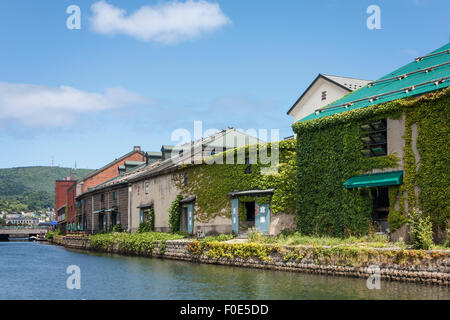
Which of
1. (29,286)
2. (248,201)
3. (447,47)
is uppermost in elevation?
(447,47)

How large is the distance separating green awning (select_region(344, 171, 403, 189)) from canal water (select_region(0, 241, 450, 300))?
18.3 ft

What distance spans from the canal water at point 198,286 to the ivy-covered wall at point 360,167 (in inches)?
198

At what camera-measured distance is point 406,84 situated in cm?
2447

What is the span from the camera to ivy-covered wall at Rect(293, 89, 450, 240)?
70.5 feet

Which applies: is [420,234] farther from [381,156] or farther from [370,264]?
[381,156]

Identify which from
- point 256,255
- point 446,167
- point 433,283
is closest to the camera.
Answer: point 433,283

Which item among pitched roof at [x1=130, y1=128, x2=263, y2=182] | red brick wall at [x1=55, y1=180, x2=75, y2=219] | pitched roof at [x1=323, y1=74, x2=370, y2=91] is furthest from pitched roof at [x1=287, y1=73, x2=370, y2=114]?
red brick wall at [x1=55, y1=180, x2=75, y2=219]
